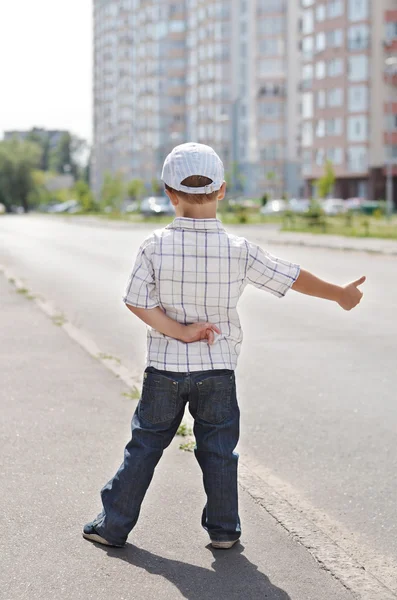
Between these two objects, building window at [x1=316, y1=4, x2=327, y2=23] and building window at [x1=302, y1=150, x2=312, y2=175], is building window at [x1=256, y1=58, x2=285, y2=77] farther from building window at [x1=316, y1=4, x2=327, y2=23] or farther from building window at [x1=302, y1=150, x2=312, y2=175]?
building window at [x1=302, y1=150, x2=312, y2=175]

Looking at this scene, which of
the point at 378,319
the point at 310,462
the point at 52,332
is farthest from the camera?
the point at 378,319

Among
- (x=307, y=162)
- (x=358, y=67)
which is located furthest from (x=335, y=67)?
(x=307, y=162)

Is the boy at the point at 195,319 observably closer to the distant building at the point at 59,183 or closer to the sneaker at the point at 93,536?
the sneaker at the point at 93,536

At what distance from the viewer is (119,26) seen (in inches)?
6363

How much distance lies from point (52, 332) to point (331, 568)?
7.87m

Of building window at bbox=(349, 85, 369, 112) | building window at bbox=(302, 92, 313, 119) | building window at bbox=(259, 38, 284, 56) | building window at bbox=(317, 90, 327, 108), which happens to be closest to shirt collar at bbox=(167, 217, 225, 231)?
building window at bbox=(349, 85, 369, 112)

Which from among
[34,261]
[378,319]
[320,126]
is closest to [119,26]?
[320,126]

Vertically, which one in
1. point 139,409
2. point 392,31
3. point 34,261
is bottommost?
point 34,261

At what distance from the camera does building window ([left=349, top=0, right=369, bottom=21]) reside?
321 ft

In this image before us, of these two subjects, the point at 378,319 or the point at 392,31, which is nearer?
the point at 378,319

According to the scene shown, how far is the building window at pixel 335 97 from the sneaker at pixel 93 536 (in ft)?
325

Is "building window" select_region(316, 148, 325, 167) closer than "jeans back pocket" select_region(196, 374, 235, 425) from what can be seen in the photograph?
No

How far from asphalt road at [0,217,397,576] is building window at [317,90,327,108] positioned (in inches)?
3395

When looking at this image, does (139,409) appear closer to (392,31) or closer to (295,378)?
(295,378)
